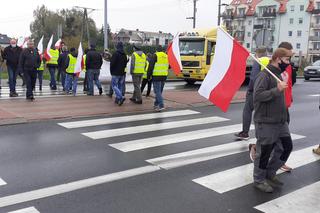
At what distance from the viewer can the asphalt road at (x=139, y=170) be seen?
4.59m

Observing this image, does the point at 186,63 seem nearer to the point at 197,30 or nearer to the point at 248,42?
the point at 197,30

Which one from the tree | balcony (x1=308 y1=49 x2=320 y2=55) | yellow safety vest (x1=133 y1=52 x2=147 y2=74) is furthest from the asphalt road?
balcony (x1=308 y1=49 x2=320 y2=55)

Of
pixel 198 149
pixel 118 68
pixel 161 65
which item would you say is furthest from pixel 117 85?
pixel 198 149

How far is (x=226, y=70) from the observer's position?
581 cm

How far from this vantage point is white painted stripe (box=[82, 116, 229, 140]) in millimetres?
8023

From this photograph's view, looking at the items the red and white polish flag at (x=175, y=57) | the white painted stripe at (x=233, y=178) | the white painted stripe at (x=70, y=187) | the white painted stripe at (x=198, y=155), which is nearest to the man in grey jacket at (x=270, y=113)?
the white painted stripe at (x=233, y=178)

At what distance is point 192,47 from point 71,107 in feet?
33.8

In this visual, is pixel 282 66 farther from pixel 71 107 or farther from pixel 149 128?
pixel 71 107

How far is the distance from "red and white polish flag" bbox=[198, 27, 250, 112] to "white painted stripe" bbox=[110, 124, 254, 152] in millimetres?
1835

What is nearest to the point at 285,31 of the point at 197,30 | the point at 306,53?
the point at 306,53

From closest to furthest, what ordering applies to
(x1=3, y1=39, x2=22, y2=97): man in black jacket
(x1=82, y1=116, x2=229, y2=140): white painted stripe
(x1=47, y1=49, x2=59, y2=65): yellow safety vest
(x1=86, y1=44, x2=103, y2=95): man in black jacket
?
(x1=82, y1=116, x2=229, y2=140): white painted stripe < (x1=3, y1=39, x2=22, y2=97): man in black jacket < (x1=86, y1=44, x2=103, y2=95): man in black jacket < (x1=47, y1=49, x2=59, y2=65): yellow safety vest

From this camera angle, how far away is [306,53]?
3671 inches

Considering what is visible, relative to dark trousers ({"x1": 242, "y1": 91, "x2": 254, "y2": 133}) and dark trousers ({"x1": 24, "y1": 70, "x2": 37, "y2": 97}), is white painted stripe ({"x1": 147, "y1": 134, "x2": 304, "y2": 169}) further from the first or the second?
dark trousers ({"x1": 24, "y1": 70, "x2": 37, "y2": 97})

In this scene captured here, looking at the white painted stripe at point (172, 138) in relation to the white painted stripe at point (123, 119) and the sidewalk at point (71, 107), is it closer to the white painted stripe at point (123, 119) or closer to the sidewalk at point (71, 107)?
the white painted stripe at point (123, 119)
